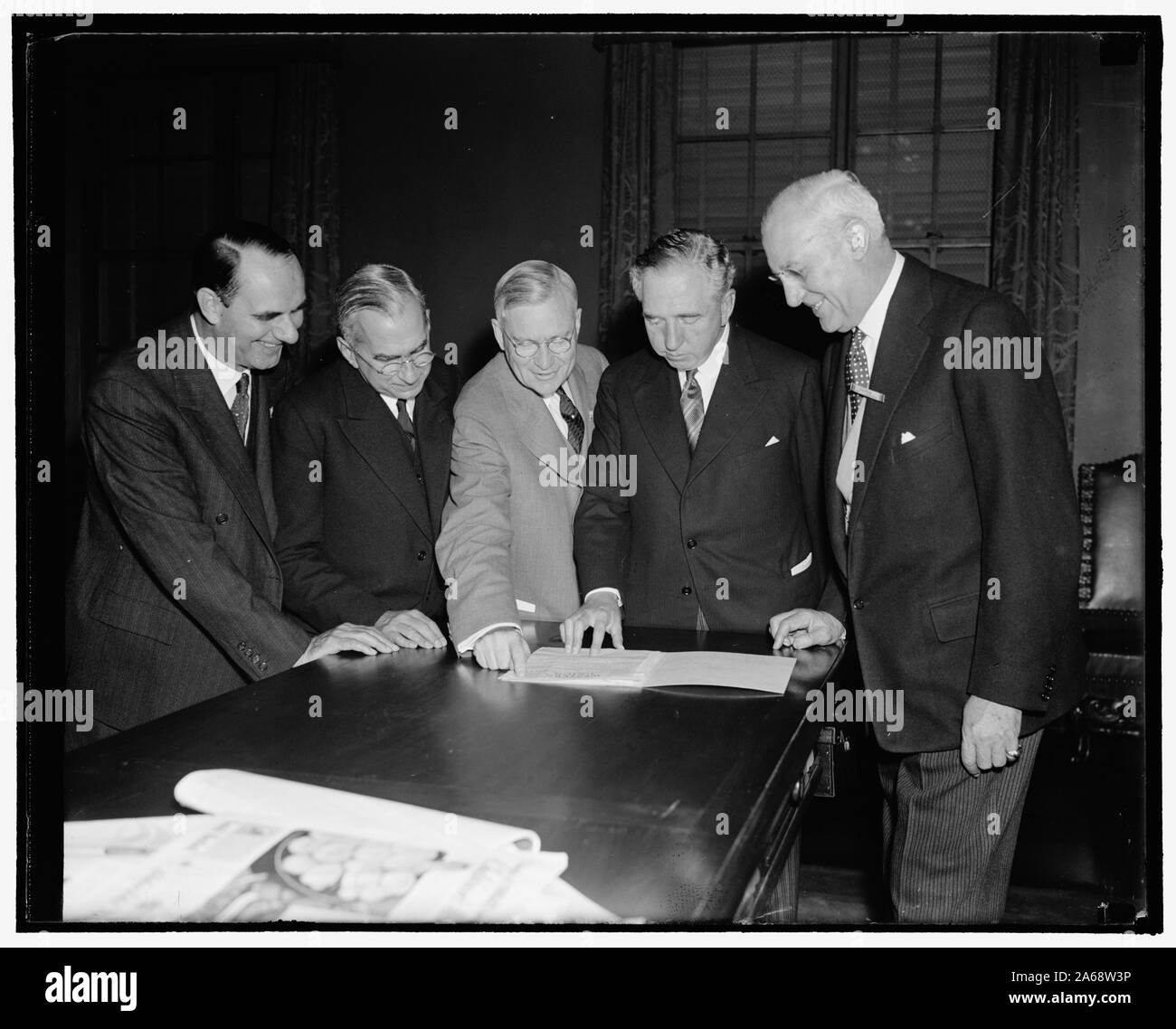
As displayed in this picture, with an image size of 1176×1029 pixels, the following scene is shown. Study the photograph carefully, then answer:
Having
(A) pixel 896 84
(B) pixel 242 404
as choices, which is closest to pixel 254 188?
(A) pixel 896 84

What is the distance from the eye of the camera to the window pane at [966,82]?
219 inches

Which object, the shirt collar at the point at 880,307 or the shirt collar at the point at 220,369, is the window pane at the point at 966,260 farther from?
the shirt collar at the point at 220,369

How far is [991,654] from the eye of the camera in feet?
6.42

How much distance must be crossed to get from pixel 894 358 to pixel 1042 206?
387 centimetres

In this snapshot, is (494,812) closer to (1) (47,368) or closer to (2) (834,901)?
(1) (47,368)

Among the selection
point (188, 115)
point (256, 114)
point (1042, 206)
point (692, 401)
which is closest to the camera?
point (692, 401)

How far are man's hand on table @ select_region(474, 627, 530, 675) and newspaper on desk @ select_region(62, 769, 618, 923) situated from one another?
0.72 m

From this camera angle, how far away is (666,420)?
255 centimetres

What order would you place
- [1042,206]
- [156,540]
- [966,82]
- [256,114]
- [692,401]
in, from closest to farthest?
[156,540]
[692,401]
[1042,206]
[966,82]
[256,114]

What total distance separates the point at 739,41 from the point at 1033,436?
14.6 feet

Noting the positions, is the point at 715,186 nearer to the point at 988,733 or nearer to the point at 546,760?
the point at 988,733

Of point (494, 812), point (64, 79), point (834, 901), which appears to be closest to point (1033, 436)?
point (494, 812)

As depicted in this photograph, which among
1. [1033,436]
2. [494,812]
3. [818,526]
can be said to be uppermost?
[1033,436]
